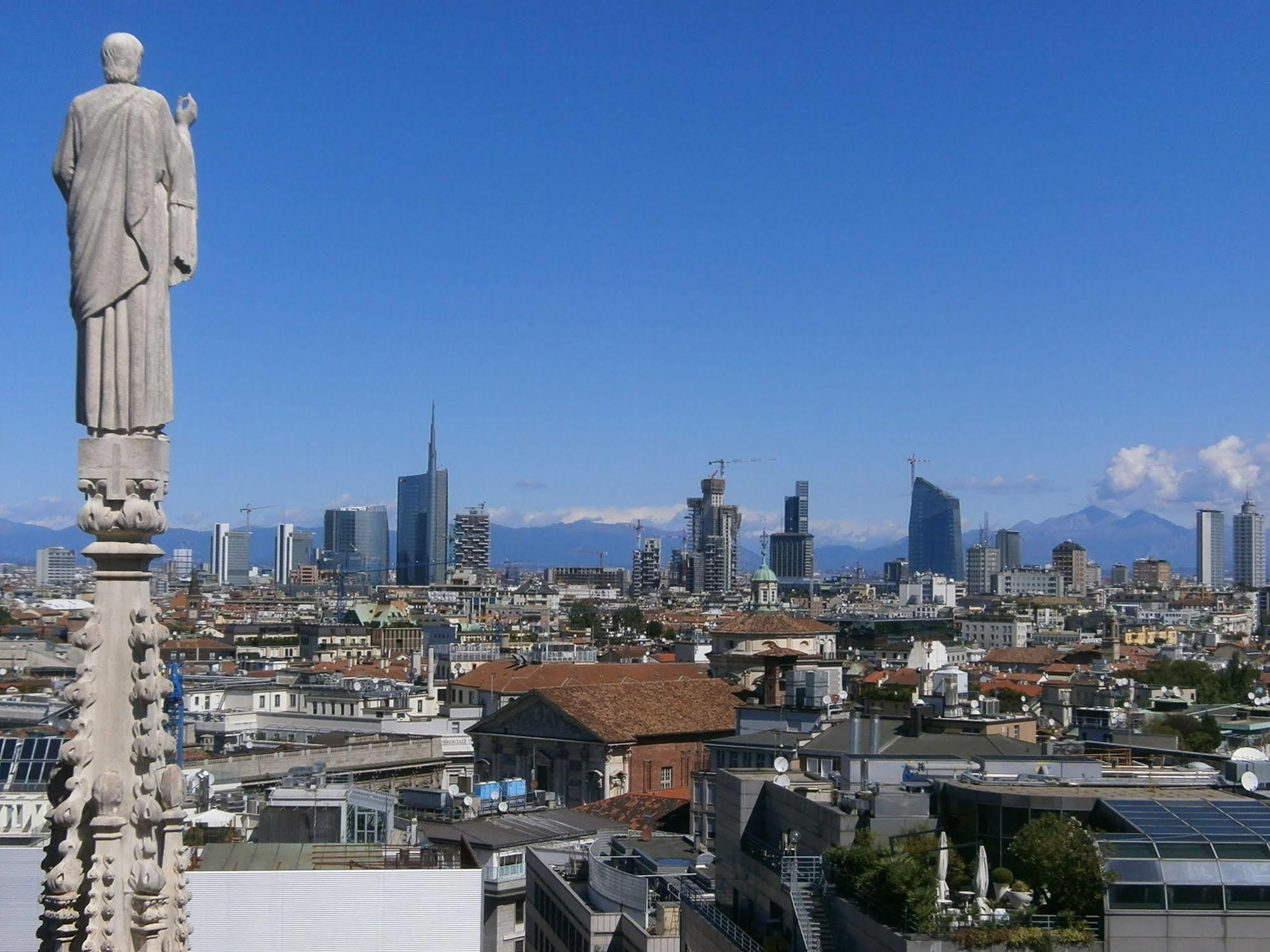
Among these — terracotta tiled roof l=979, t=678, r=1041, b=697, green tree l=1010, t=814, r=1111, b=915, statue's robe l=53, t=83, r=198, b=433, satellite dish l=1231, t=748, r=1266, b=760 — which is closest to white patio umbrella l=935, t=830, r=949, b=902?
green tree l=1010, t=814, r=1111, b=915

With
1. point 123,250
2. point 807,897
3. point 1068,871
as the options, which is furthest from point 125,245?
point 807,897

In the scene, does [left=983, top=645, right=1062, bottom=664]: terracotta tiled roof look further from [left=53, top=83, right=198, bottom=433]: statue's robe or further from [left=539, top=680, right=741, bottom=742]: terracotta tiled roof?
[left=53, top=83, right=198, bottom=433]: statue's robe

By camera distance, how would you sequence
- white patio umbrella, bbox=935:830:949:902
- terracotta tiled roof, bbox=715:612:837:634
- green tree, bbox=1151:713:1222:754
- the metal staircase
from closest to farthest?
white patio umbrella, bbox=935:830:949:902
the metal staircase
green tree, bbox=1151:713:1222:754
terracotta tiled roof, bbox=715:612:837:634

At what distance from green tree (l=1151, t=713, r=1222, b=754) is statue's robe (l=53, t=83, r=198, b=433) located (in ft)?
124

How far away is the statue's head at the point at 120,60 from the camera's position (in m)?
5.77

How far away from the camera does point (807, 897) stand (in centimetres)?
1786

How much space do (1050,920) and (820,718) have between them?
31243mm

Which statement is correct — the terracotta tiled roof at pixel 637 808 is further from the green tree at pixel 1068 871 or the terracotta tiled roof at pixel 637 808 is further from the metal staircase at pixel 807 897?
the green tree at pixel 1068 871

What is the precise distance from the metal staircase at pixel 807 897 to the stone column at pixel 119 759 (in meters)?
12.9

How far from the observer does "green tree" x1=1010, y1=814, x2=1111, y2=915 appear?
1516 cm

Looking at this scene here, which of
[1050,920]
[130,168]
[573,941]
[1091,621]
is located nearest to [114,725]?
[130,168]

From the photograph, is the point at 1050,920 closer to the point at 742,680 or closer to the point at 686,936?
the point at 686,936

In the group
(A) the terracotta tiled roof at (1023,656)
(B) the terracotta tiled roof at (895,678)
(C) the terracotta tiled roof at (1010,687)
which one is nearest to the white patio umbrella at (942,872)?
(C) the terracotta tiled roof at (1010,687)

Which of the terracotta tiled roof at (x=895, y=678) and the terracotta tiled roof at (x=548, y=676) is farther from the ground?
the terracotta tiled roof at (x=548, y=676)
